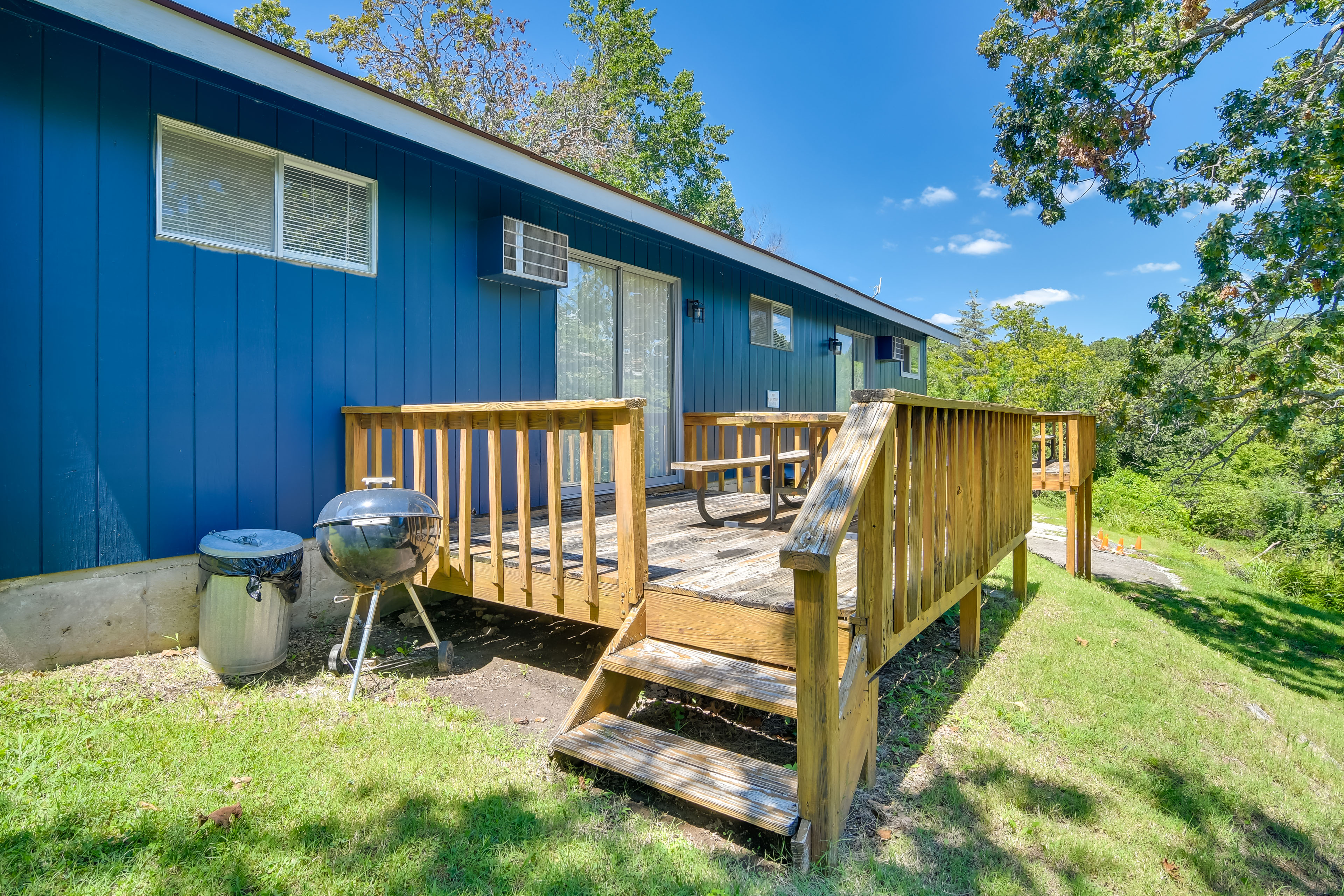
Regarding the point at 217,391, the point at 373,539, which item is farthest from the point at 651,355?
the point at 373,539

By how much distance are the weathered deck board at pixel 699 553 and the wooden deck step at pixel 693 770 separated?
51cm

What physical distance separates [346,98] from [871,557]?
330 cm

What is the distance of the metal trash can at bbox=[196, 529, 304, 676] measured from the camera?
2900 mm

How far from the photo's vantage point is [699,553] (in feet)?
11.1

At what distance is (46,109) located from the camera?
2922mm

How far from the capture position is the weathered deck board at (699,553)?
8.44 feet

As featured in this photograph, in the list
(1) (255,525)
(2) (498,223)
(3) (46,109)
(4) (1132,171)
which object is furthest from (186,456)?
(4) (1132,171)

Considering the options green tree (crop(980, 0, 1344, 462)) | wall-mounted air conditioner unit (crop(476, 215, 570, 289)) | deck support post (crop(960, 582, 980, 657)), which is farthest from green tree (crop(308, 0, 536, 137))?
deck support post (crop(960, 582, 980, 657))

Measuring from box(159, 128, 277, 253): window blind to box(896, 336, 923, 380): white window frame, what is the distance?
32.3 ft

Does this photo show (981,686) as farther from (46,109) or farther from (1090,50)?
(1090,50)

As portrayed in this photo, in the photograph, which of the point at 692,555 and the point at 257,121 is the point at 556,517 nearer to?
the point at 692,555

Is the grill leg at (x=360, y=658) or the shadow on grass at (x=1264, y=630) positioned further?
the shadow on grass at (x=1264, y=630)

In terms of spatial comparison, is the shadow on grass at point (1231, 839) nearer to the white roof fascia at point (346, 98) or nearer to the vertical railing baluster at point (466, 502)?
the vertical railing baluster at point (466, 502)

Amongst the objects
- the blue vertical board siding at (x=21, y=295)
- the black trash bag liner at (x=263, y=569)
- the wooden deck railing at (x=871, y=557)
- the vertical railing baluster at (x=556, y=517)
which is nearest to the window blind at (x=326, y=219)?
the blue vertical board siding at (x=21, y=295)
